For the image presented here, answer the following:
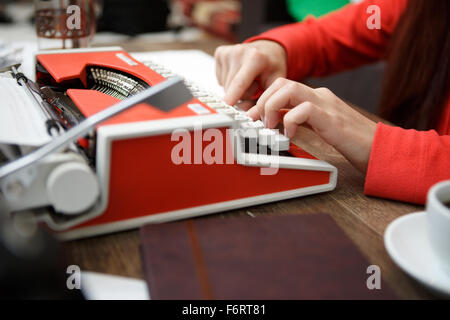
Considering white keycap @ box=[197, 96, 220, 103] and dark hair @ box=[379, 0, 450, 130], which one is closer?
white keycap @ box=[197, 96, 220, 103]

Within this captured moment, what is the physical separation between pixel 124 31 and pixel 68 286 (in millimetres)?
2892

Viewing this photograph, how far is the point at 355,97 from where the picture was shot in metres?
2.02

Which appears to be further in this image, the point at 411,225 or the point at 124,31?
the point at 124,31

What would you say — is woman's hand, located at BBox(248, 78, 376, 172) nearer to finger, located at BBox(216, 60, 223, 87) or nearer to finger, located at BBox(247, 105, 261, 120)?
finger, located at BBox(247, 105, 261, 120)

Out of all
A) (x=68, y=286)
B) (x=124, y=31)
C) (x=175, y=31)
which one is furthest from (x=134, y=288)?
(x=175, y=31)

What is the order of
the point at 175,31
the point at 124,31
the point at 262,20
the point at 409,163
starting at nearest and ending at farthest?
the point at 409,163
the point at 262,20
the point at 124,31
the point at 175,31

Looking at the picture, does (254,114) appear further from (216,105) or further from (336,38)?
(336,38)

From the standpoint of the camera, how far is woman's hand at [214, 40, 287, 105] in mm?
799

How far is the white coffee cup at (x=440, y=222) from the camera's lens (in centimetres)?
38

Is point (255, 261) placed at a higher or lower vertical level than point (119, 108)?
lower

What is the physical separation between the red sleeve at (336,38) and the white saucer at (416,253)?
597 millimetres

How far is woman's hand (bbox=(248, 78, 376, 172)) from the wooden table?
52mm

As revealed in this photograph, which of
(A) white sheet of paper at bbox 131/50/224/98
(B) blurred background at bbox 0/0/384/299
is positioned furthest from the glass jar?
(A) white sheet of paper at bbox 131/50/224/98
